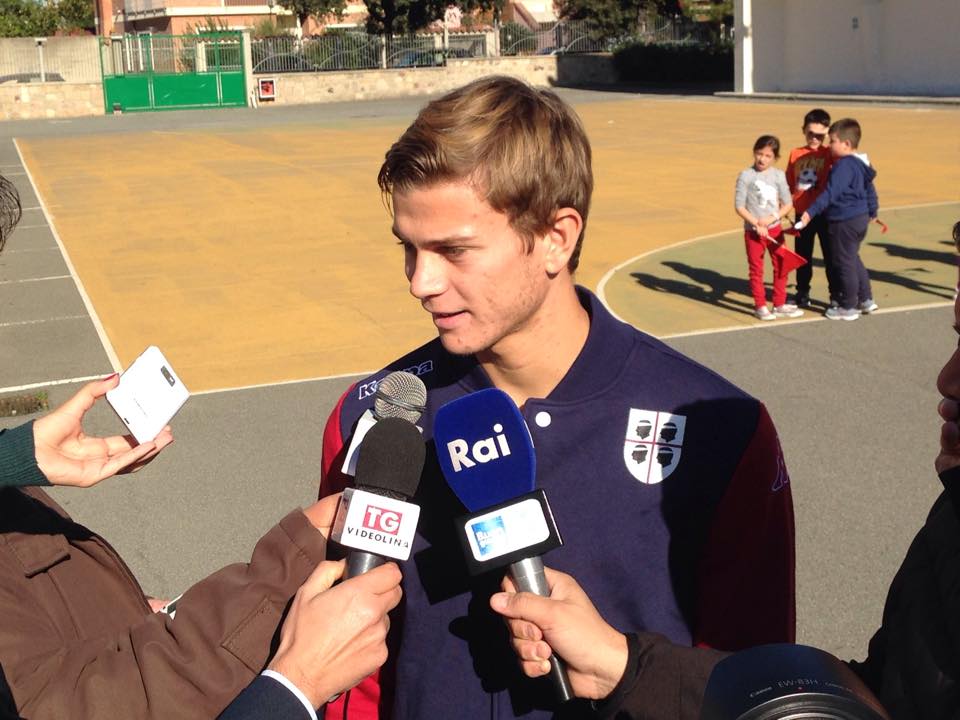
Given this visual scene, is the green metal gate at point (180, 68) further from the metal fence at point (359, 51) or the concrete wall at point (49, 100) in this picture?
the metal fence at point (359, 51)

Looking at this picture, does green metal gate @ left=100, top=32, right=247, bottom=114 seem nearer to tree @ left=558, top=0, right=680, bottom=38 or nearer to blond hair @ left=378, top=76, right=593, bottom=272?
tree @ left=558, top=0, right=680, bottom=38

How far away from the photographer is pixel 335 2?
59844 millimetres

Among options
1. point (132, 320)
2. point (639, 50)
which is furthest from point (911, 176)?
point (639, 50)

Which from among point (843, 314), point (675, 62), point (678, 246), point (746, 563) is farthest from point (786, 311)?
point (675, 62)

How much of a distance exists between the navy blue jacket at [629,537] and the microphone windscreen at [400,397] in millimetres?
108

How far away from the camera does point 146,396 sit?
109 inches

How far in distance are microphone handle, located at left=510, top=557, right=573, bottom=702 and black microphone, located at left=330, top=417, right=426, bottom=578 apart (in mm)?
198

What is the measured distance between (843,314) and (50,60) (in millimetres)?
46625

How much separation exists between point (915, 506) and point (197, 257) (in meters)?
11.0

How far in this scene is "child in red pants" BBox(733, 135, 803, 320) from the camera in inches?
443

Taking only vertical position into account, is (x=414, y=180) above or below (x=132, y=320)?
above

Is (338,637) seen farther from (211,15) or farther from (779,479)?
(211,15)

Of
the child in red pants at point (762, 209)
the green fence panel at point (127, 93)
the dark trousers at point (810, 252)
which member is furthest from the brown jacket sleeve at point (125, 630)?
the green fence panel at point (127, 93)

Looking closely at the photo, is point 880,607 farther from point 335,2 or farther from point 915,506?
point 335,2
